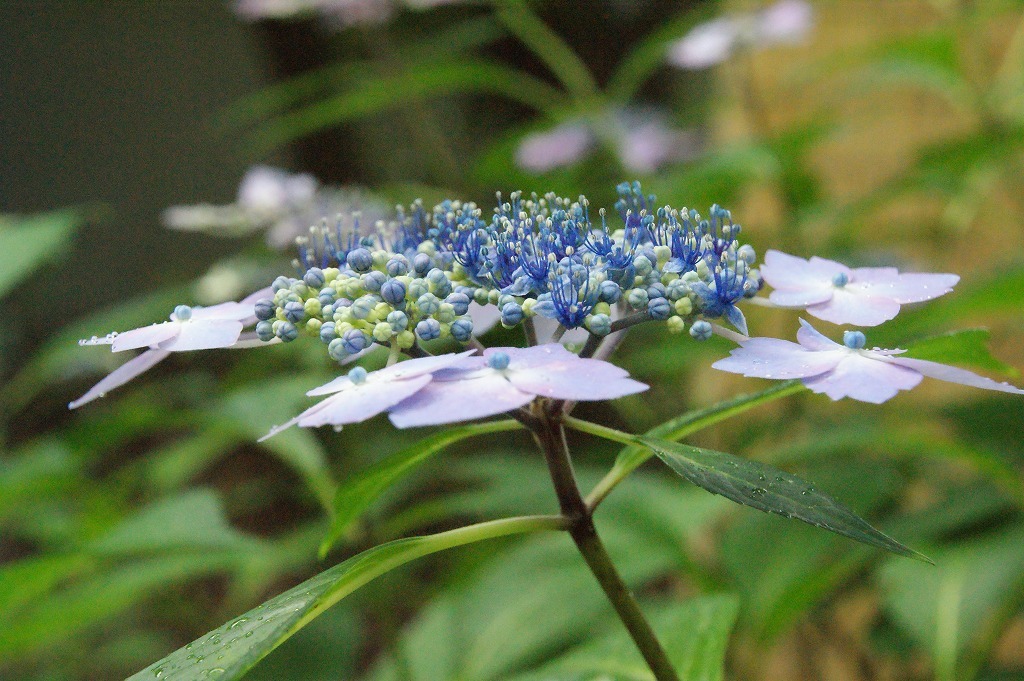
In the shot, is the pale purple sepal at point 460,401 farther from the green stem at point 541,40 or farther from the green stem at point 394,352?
the green stem at point 541,40

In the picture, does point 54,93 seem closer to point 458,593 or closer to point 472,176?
point 472,176

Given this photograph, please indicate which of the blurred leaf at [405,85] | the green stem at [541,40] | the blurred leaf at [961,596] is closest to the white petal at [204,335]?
the blurred leaf at [961,596]

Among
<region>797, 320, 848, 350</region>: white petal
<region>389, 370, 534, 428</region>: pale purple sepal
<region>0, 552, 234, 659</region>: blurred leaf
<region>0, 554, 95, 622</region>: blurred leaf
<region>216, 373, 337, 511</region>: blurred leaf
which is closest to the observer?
<region>389, 370, 534, 428</region>: pale purple sepal

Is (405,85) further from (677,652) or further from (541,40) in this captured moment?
(677,652)

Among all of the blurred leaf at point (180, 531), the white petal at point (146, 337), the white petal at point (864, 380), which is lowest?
the blurred leaf at point (180, 531)

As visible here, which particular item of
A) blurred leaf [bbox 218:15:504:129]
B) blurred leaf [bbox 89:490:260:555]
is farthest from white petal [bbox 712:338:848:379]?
blurred leaf [bbox 218:15:504:129]

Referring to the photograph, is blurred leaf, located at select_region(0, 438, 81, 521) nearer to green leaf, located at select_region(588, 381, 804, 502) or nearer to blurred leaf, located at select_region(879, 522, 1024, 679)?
green leaf, located at select_region(588, 381, 804, 502)
